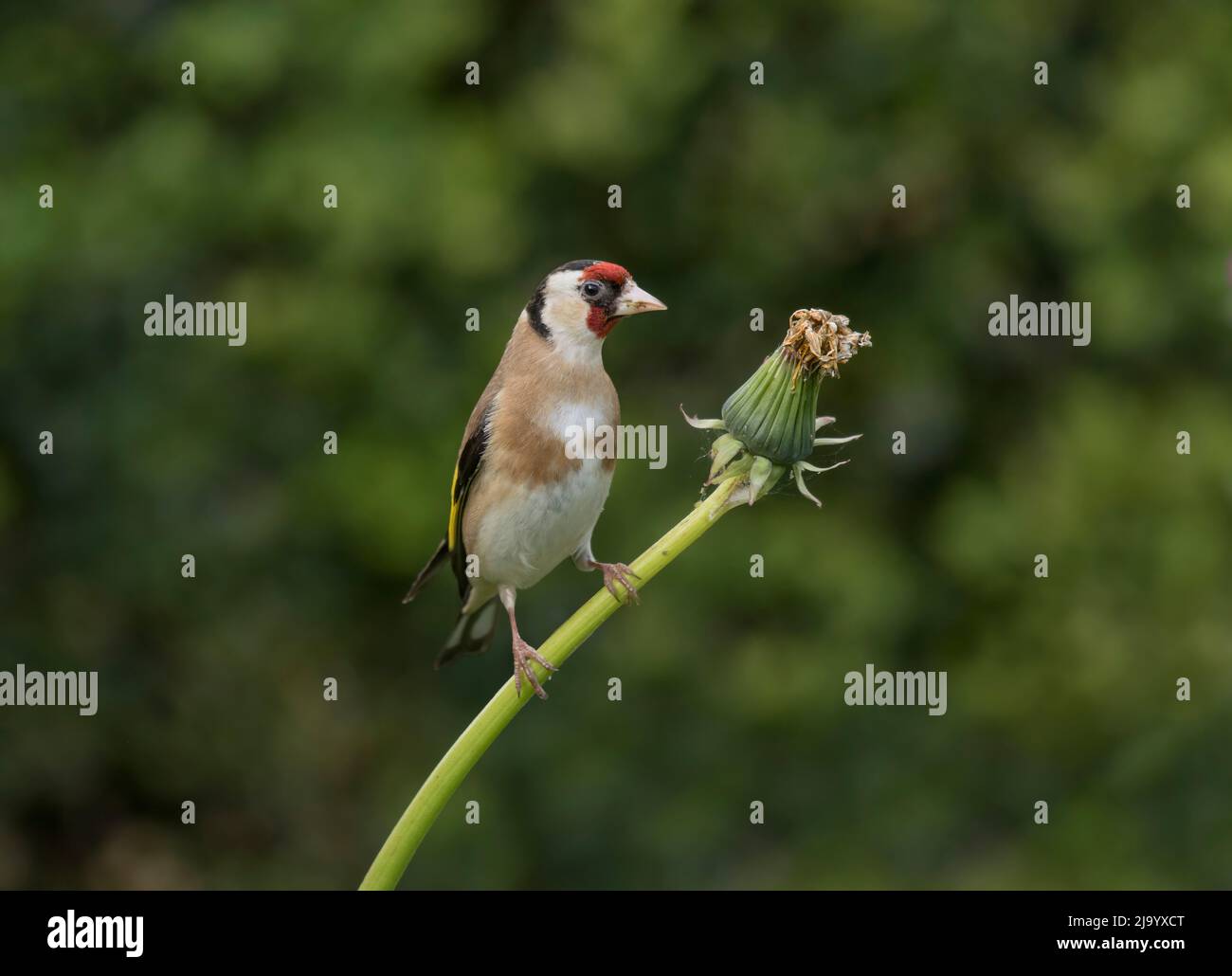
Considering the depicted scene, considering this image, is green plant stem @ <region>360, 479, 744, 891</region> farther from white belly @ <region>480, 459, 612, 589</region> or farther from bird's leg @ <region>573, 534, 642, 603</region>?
white belly @ <region>480, 459, 612, 589</region>

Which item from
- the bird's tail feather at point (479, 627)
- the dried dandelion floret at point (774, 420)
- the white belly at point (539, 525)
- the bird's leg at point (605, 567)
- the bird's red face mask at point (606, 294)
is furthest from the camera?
the bird's tail feather at point (479, 627)

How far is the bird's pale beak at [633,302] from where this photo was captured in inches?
87.0

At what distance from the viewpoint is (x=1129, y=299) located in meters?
5.45

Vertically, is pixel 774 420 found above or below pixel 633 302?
below

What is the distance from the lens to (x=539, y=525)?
2723mm

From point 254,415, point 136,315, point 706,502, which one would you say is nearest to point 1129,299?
point 254,415

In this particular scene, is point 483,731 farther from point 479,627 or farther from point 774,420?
point 479,627

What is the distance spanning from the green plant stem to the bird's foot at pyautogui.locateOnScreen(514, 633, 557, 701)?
11 mm

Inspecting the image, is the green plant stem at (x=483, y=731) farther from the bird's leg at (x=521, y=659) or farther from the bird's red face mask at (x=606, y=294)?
the bird's red face mask at (x=606, y=294)

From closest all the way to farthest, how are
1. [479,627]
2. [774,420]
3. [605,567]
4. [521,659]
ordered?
[774,420], [521,659], [605,567], [479,627]

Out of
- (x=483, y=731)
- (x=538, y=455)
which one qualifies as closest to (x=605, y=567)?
(x=538, y=455)

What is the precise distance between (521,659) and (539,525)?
42 centimetres

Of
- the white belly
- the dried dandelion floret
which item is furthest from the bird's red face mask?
the dried dandelion floret

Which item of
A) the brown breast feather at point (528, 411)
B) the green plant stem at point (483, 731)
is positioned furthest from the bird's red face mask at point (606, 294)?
the green plant stem at point (483, 731)
